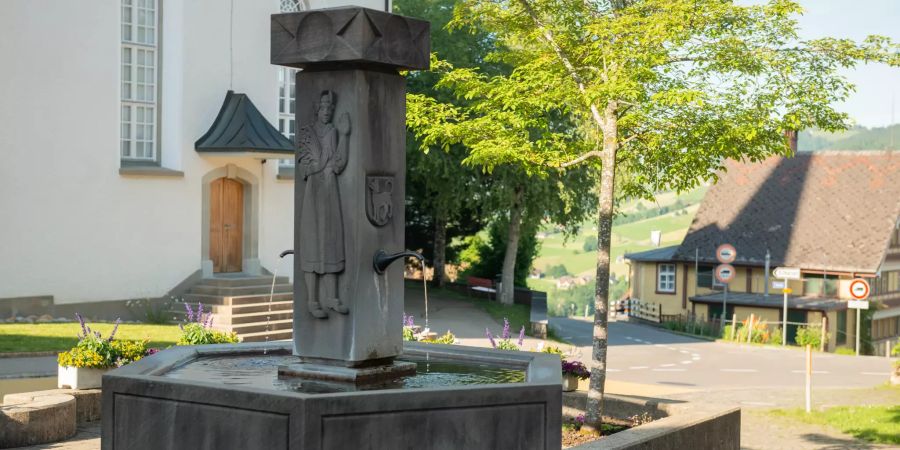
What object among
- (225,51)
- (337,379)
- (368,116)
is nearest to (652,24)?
(368,116)

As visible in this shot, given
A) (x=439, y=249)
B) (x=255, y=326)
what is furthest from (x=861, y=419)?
(x=439, y=249)

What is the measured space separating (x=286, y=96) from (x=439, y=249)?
45.2 feet

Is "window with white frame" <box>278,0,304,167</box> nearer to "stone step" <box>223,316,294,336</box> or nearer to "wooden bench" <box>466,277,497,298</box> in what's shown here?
"stone step" <box>223,316,294,336</box>

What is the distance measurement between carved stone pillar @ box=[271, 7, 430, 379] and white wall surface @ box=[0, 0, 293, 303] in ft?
54.9

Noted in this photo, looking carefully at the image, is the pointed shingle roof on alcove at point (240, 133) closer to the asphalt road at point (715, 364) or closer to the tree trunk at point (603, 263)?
the asphalt road at point (715, 364)

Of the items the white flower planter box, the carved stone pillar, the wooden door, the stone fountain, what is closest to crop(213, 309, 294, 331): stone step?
the wooden door

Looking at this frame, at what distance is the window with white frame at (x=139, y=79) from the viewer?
26484mm

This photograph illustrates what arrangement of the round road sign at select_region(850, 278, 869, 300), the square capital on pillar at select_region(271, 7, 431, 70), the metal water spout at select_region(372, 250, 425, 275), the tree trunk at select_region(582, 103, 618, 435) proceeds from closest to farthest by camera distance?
the square capital on pillar at select_region(271, 7, 431, 70) → the metal water spout at select_region(372, 250, 425, 275) → the tree trunk at select_region(582, 103, 618, 435) → the round road sign at select_region(850, 278, 869, 300)

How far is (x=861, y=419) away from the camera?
17.6 m

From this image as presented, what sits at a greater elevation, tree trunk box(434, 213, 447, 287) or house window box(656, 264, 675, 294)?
tree trunk box(434, 213, 447, 287)

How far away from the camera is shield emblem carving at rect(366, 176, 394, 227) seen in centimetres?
852

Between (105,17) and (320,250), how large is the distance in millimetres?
18584

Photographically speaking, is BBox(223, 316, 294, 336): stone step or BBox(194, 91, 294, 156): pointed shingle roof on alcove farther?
BBox(194, 91, 294, 156): pointed shingle roof on alcove

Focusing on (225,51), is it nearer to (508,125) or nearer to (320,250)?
(508,125)
